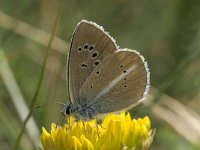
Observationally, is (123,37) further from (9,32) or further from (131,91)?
(131,91)

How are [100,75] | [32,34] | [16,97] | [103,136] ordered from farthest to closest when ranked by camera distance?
[32,34] → [16,97] → [100,75] → [103,136]

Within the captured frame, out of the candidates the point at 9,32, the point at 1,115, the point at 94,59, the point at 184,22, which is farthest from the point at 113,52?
the point at 184,22

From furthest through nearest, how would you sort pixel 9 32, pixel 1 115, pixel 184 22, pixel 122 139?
1. pixel 184 22
2. pixel 9 32
3. pixel 1 115
4. pixel 122 139

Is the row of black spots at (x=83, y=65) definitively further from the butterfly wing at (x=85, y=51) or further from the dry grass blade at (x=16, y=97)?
the dry grass blade at (x=16, y=97)

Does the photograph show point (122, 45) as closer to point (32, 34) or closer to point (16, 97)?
point (32, 34)

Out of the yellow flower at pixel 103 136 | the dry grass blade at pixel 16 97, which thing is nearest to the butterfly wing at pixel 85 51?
the yellow flower at pixel 103 136

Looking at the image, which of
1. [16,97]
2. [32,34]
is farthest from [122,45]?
[16,97]
